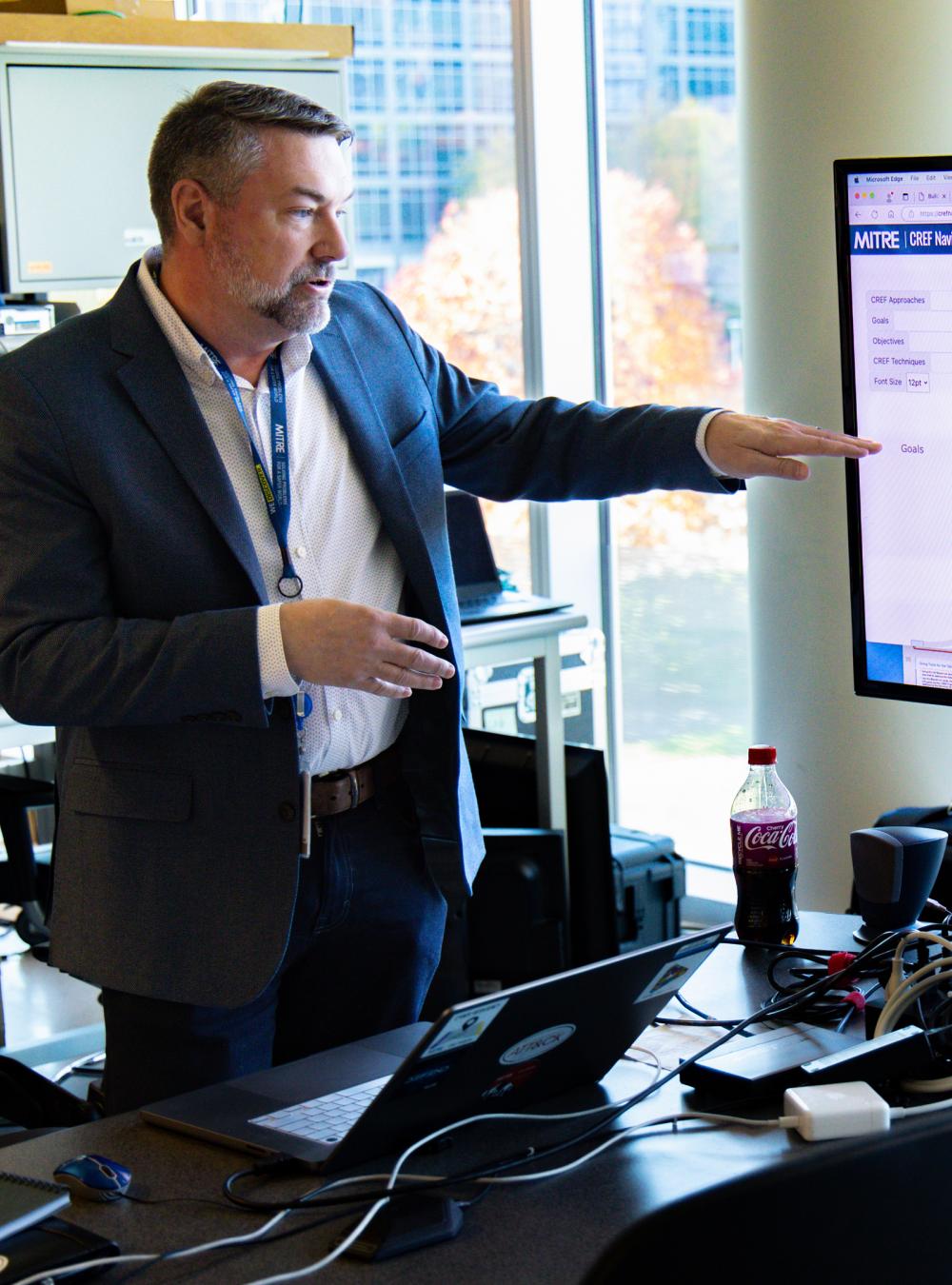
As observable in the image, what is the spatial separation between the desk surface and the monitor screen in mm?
558

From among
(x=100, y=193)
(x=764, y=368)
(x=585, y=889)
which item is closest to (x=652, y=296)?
(x=764, y=368)

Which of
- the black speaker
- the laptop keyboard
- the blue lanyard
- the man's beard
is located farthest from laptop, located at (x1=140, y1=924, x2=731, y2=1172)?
the black speaker

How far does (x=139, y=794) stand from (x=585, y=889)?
1524mm

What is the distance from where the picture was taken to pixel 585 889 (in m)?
3.06

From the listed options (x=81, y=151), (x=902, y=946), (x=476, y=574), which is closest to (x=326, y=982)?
(x=902, y=946)

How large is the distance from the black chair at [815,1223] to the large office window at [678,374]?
2.91 m

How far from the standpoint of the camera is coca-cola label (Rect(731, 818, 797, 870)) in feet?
5.35

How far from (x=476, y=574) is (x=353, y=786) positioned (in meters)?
1.53

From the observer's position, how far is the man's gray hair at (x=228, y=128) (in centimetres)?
174

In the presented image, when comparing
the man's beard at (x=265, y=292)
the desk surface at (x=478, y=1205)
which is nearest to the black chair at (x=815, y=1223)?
the desk surface at (x=478, y=1205)

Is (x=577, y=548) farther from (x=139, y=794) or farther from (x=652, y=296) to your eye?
(x=139, y=794)

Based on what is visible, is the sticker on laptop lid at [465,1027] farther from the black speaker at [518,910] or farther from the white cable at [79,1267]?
the black speaker at [518,910]

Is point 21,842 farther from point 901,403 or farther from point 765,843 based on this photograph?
point 901,403

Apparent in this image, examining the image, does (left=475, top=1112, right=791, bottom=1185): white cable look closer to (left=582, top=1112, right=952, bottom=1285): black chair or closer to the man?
(left=582, top=1112, right=952, bottom=1285): black chair
